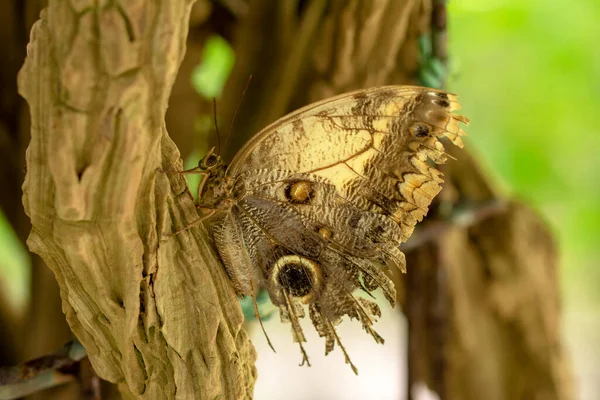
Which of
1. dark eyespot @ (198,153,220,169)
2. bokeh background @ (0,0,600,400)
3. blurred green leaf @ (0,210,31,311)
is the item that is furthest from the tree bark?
bokeh background @ (0,0,600,400)

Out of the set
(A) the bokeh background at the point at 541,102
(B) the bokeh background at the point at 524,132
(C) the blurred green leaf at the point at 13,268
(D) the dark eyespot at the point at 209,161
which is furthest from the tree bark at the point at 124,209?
(A) the bokeh background at the point at 541,102

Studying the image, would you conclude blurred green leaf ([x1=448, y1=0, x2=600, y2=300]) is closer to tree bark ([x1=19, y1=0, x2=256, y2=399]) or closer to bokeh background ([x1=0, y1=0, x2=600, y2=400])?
bokeh background ([x1=0, y1=0, x2=600, y2=400])

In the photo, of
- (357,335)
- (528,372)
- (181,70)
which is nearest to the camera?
(181,70)

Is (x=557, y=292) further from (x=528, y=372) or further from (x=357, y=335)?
(x=357, y=335)

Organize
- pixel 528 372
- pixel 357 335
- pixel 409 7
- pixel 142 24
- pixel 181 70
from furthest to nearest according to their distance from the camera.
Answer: pixel 357 335 < pixel 528 372 < pixel 181 70 < pixel 409 7 < pixel 142 24

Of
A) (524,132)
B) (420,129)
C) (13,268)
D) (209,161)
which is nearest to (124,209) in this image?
(209,161)

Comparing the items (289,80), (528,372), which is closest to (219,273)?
(289,80)

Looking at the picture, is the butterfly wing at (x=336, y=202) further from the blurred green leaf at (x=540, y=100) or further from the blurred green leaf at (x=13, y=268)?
the blurred green leaf at (x=540, y=100)
